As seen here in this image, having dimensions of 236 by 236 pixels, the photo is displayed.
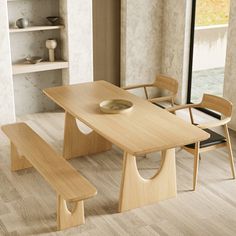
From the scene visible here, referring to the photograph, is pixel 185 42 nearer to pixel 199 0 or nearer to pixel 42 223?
pixel 199 0

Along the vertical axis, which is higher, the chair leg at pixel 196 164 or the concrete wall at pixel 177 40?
the concrete wall at pixel 177 40

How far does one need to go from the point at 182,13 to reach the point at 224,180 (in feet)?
8.73

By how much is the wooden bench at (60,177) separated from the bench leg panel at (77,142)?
557 millimetres

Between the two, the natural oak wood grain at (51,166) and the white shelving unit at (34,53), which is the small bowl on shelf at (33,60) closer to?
the white shelving unit at (34,53)

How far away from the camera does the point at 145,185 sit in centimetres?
A: 438

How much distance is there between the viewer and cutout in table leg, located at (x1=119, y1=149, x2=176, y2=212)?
167 inches

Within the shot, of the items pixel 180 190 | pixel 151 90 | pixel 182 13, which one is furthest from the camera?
pixel 151 90

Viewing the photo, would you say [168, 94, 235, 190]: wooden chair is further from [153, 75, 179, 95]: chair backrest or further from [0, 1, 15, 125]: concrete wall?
[0, 1, 15, 125]: concrete wall

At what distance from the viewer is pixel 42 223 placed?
4.17m

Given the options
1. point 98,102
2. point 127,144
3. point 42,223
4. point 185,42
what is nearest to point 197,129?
point 127,144

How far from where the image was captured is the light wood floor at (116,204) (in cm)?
410

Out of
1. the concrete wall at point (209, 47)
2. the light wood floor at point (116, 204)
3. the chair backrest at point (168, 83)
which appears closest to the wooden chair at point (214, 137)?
the light wood floor at point (116, 204)

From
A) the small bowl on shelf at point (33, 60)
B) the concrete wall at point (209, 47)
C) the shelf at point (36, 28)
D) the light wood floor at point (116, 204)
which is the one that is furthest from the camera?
the concrete wall at point (209, 47)

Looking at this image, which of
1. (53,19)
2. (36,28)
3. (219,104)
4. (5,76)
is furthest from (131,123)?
(53,19)
